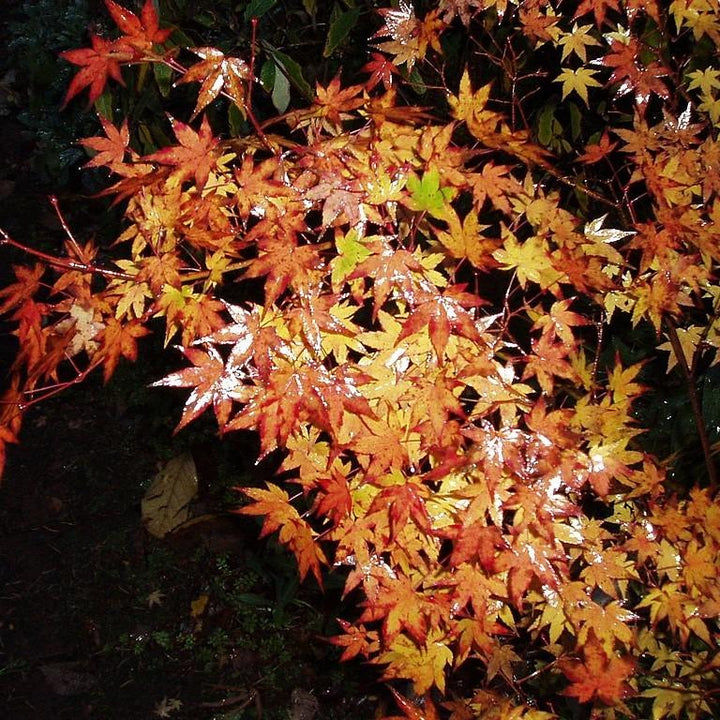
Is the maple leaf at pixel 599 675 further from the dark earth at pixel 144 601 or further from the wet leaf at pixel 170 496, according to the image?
the wet leaf at pixel 170 496

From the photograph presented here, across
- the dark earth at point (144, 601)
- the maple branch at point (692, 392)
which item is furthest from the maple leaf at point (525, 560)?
the dark earth at point (144, 601)

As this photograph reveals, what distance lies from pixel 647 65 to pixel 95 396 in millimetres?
2712

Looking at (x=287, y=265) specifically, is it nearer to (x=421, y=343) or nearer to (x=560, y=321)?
(x=421, y=343)

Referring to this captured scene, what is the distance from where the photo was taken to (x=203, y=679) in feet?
8.20

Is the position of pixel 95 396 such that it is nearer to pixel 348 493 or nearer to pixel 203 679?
pixel 203 679

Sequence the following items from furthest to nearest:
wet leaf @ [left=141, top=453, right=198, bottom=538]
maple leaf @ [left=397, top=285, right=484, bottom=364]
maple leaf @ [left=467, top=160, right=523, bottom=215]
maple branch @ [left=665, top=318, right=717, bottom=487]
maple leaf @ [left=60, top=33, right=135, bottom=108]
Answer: wet leaf @ [left=141, top=453, right=198, bottom=538] → maple branch @ [left=665, top=318, right=717, bottom=487] → maple leaf @ [left=467, top=160, right=523, bottom=215] → maple leaf @ [left=60, top=33, right=135, bottom=108] → maple leaf @ [left=397, top=285, right=484, bottom=364]

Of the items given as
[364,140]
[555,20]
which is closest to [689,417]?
[555,20]

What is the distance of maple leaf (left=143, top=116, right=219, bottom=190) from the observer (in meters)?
1.33

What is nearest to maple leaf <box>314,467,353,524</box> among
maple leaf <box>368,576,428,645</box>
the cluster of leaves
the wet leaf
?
the cluster of leaves

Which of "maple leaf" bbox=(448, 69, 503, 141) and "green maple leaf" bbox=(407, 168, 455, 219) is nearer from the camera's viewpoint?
"green maple leaf" bbox=(407, 168, 455, 219)

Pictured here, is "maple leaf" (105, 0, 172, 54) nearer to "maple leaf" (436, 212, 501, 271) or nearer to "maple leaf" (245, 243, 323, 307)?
"maple leaf" (245, 243, 323, 307)

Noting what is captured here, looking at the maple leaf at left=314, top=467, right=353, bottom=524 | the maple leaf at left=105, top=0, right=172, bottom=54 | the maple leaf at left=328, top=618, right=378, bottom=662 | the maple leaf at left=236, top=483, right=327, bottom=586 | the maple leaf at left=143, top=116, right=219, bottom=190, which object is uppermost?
the maple leaf at left=105, top=0, right=172, bottom=54

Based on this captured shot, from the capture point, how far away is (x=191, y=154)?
135 centimetres

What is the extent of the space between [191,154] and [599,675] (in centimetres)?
137
